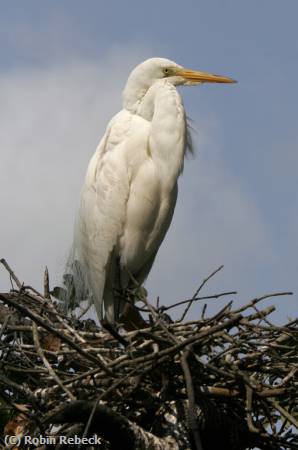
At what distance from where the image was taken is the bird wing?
5.78 metres

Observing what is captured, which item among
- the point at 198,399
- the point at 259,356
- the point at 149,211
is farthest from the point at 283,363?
the point at 149,211

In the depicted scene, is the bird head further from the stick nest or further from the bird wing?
the stick nest

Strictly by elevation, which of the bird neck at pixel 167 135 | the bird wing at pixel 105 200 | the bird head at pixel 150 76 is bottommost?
the bird wing at pixel 105 200

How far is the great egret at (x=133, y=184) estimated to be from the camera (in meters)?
5.78

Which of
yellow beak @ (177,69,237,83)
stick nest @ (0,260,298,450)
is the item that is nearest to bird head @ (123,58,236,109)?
yellow beak @ (177,69,237,83)

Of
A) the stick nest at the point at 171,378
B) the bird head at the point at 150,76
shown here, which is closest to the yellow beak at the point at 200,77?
the bird head at the point at 150,76

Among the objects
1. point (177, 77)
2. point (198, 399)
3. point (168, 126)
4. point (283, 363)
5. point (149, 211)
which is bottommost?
point (198, 399)

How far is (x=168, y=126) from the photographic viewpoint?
5.78 metres

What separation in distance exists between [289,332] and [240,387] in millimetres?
359

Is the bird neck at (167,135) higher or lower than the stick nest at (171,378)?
higher

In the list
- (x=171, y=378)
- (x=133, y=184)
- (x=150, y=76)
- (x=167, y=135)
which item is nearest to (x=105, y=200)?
(x=133, y=184)

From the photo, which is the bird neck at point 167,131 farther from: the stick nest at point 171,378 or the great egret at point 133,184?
the stick nest at point 171,378

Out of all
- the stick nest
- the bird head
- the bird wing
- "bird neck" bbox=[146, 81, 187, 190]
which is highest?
the bird head

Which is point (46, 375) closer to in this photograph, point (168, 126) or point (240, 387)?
point (240, 387)
